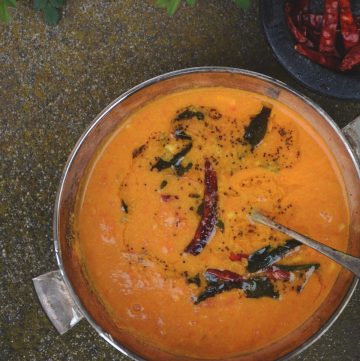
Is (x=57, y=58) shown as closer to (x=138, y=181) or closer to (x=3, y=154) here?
(x=3, y=154)

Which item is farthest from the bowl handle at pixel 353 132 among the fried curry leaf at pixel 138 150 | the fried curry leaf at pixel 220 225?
the fried curry leaf at pixel 138 150

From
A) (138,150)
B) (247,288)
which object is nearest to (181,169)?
(138,150)

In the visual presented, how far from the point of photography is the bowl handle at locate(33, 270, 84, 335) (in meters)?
1.54

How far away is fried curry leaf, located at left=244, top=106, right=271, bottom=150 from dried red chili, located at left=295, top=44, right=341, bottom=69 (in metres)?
0.19

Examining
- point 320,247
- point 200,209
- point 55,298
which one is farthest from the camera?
point 55,298

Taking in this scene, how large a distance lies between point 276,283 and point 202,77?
60 centimetres

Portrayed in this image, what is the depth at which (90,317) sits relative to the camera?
56.1 inches

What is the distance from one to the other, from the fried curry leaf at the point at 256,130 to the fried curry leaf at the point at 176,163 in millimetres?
157

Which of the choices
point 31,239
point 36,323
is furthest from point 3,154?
point 36,323

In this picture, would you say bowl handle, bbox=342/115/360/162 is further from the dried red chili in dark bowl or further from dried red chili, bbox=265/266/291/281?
dried red chili, bbox=265/266/291/281

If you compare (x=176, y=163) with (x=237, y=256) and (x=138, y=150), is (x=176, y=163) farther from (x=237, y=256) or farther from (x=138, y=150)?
(x=237, y=256)

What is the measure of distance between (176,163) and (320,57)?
467mm

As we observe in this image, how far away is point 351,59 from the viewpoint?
139 cm

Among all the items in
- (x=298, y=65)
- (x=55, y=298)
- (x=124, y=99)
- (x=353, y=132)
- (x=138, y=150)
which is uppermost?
(x=298, y=65)
